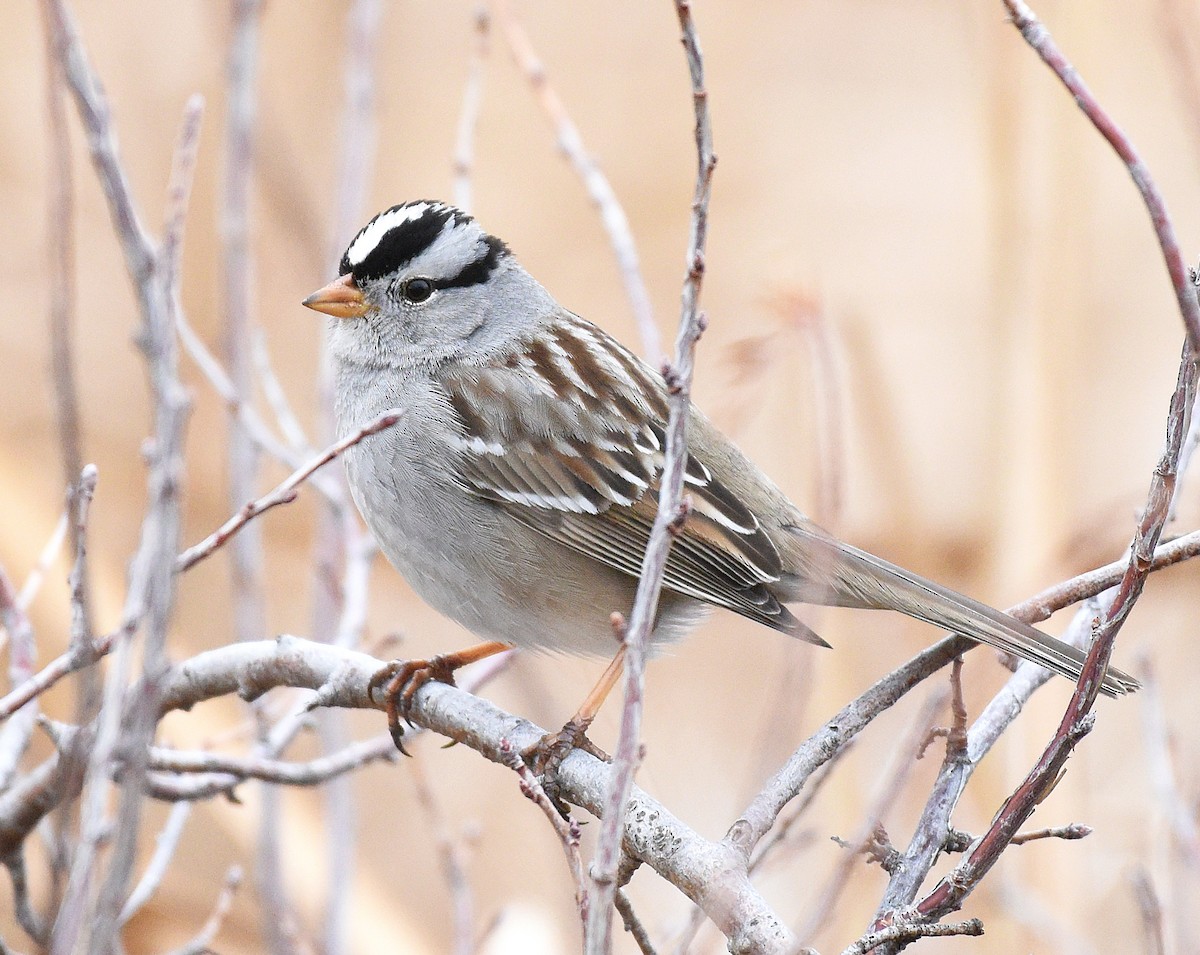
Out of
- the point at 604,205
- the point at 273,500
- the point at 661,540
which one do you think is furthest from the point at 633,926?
the point at 604,205

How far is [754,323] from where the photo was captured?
4969 millimetres

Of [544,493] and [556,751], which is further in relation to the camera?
[544,493]

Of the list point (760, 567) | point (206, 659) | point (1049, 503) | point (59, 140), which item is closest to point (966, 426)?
point (1049, 503)

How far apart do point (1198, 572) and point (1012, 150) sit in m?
1.88

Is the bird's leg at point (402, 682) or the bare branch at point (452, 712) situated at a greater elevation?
the bird's leg at point (402, 682)

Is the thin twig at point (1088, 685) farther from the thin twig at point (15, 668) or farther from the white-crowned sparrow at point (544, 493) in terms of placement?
the thin twig at point (15, 668)

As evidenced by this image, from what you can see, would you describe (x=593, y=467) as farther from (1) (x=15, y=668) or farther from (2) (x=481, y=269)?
(1) (x=15, y=668)

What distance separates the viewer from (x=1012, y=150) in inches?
145

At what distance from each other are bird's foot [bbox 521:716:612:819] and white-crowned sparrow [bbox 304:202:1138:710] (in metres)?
0.40

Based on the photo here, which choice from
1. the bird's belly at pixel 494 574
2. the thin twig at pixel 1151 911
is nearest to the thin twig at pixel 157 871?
the bird's belly at pixel 494 574

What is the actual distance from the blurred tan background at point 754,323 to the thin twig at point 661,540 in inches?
71.9

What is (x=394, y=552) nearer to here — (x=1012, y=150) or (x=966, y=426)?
(x=1012, y=150)

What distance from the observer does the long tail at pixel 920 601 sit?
1.84 metres

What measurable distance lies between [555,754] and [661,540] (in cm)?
82
